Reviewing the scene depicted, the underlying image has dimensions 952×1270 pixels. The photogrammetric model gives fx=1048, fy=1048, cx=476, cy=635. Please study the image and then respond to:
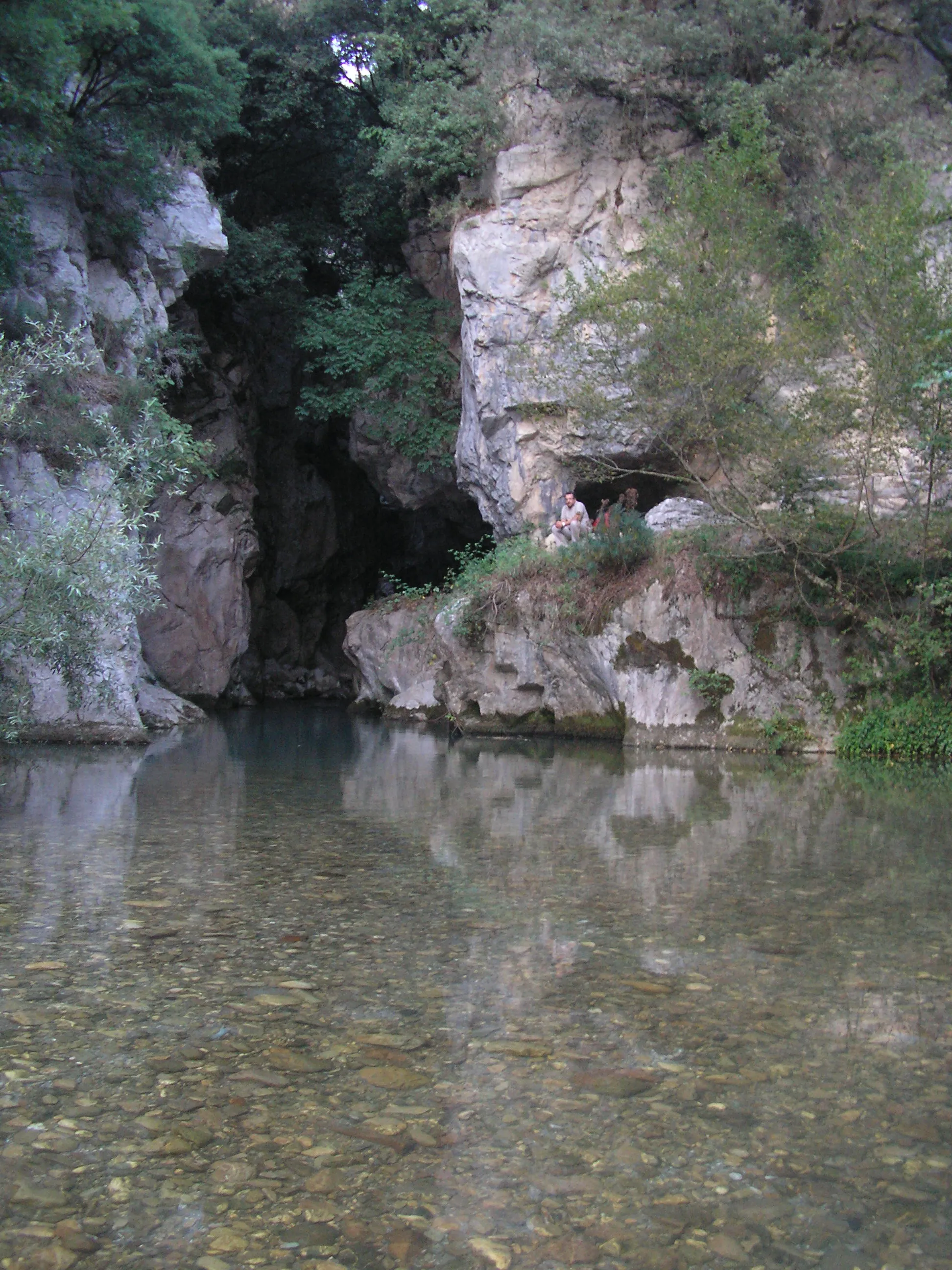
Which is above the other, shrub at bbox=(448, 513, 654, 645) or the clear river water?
shrub at bbox=(448, 513, 654, 645)

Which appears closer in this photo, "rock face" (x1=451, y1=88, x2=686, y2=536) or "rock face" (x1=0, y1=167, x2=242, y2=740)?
"rock face" (x1=0, y1=167, x2=242, y2=740)

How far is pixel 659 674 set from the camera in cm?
1700

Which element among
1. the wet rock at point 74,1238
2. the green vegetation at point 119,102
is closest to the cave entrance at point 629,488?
the green vegetation at point 119,102

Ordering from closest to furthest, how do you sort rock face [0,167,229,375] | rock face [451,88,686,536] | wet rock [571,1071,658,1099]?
wet rock [571,1071,658,1099]
rock face [0,167,229,375]
rock face [451,88,686,536]

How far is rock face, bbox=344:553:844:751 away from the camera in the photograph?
1595cm

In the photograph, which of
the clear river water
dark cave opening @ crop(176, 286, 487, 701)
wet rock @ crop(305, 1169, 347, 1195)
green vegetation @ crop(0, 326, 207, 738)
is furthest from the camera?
dark cave opening @ crop(176, 286, 487, 701)

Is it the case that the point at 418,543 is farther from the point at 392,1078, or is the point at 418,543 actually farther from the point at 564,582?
the point at 392,1078

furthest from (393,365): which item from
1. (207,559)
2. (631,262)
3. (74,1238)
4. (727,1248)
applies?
(727,1248)

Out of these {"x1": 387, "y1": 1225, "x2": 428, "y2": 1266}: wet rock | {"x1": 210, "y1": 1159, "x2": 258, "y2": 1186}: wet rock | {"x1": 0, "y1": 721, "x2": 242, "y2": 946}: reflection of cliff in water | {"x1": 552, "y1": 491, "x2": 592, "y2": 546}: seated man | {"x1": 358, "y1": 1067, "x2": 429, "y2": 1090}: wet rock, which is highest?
{"x1": 552, "y1": 491, "x2": 592, "y2": 546}: seated man

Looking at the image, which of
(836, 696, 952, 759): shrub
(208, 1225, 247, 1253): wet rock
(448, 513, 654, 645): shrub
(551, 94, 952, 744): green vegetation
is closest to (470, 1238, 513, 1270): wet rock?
(208, 1225, 247, 1253): wet rock

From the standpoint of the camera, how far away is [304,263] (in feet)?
101

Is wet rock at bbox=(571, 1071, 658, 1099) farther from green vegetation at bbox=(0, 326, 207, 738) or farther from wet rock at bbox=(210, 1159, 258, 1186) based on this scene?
green vegetation at bbox=(0, 326, 207, 738)

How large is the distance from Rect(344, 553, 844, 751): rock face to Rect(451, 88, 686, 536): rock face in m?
4.44

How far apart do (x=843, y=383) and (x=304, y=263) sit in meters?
20.2
